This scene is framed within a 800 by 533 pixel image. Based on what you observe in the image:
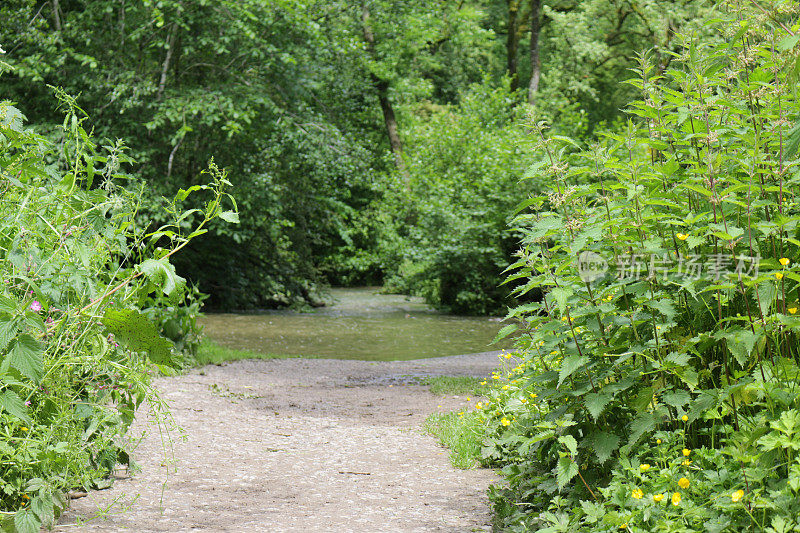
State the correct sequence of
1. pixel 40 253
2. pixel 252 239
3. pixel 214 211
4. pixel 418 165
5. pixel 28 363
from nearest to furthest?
pixel 28 363, pixel 214 211, pixel 40 253, pixel 252 239, pixel 418 165

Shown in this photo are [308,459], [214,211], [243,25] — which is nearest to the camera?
[214,211]

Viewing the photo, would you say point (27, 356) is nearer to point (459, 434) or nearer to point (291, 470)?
point (291, 470)

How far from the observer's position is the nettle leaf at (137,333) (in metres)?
2.88

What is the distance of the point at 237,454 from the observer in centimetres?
466

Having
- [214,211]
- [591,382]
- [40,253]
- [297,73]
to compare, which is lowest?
[591,382]

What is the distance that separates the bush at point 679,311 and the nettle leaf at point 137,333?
1449mm

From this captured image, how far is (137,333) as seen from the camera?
9.56 feet

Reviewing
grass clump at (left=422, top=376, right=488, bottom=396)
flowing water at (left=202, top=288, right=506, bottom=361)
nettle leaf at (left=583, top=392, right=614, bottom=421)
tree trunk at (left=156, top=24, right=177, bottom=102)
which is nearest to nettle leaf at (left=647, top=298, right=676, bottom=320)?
nettle leaf at (left=583, top=392, right=614, bottom=421)

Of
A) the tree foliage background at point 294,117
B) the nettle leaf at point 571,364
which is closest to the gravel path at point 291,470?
the nettle leaf at point 571,364

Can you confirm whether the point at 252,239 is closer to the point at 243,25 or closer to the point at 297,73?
the point at 297,73

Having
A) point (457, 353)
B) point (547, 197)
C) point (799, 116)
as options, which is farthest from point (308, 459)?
point (457, 353)

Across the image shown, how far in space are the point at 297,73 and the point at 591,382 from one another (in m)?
12.3

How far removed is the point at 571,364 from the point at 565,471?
44 centimetres

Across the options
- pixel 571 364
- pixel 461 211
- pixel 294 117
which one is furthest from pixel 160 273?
pixel 461 211
